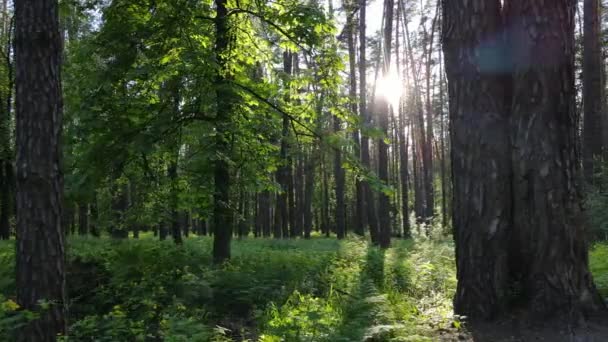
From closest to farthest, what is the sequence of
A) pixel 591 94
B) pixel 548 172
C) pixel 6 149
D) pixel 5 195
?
1. pixel 548 172
2. pixel 591 94
3. pixel 6 149
4. pixel 5 195

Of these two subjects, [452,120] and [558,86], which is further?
[452,120]

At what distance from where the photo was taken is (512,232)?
14.4ft

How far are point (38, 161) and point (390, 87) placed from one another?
60.4 ft

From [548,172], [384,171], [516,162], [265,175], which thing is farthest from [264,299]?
[384,171]

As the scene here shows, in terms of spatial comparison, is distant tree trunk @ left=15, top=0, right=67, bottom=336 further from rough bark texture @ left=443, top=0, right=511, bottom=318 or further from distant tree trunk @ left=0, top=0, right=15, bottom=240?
distant tree trunk @ left=0, top=0, right=15, bottom=240

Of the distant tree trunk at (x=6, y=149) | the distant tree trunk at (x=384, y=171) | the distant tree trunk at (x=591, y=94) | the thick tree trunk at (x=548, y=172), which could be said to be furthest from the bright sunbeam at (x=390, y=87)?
the distant tree trunk at (x=6, y=149)

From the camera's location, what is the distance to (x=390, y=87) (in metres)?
21.3

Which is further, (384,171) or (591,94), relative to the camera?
(384,171)

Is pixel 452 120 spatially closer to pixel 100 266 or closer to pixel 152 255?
pixel 152 255

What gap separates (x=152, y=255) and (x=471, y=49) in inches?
266

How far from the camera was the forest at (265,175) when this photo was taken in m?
4.21

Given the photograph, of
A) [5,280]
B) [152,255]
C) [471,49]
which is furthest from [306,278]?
[5,280]

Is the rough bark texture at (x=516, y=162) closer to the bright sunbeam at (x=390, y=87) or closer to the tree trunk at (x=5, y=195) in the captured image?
the bright sunbeam at (x=390, y=87)

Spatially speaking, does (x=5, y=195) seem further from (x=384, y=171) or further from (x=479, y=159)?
(x=479, y=159)
